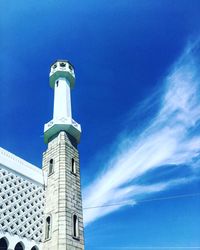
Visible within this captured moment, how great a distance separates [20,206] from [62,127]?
15.1 feet

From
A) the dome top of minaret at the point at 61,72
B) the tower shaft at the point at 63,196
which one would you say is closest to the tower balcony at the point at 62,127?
the tower shaft at the point at 63,196

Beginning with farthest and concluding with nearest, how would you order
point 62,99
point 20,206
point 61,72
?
point 61,72 → point 62,99 → point 20,206

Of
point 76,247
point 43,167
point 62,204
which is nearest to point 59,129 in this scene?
point 43,167

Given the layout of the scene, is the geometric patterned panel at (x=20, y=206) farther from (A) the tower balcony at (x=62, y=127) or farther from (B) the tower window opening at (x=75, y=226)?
(A) the tower balcony at (x=62, y=127)

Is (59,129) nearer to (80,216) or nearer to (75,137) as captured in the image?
(75,137)

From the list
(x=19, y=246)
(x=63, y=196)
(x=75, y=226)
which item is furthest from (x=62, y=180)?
(x=19, y=246)

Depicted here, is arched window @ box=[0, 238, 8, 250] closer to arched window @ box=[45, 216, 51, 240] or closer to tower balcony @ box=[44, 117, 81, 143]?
arched window @ box=[45, 216, 51, 240]

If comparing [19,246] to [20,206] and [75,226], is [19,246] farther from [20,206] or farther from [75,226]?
[75,226]

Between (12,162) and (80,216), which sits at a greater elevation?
(12,162)

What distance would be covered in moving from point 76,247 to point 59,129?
6076 mm

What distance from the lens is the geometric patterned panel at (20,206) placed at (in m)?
11.9

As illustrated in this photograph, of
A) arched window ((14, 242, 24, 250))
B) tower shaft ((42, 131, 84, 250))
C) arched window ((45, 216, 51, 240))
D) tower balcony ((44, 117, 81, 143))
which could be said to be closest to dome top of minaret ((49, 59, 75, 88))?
tower balcony ((44, 117, 81, 143))

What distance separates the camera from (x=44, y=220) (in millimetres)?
13297

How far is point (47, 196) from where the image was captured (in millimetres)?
14031
